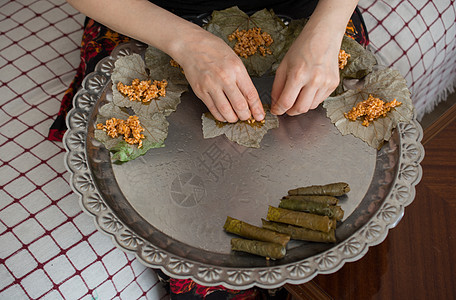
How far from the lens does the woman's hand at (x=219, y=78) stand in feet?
2.76

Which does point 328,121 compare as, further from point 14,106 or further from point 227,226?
point 14,106

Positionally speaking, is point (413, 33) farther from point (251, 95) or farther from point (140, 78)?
point (140, 78)

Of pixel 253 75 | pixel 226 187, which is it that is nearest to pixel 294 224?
A: pixel 226 187

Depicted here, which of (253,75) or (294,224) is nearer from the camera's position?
(294,224)

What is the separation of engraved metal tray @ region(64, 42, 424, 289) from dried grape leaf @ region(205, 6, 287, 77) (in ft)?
0.37

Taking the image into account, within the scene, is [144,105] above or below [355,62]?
below

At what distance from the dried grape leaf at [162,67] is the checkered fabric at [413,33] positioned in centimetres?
63

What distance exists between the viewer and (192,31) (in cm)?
90

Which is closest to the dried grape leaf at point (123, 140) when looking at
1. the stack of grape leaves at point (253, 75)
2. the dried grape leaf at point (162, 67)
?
the stack of grape leaves at point (253, 75)

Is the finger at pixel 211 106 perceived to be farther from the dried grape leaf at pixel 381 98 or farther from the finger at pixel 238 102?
the dried grape leaf at pixel 381 98

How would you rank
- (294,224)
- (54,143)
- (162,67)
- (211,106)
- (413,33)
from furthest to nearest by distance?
(413,33) → (54,143) → (162,67) → (211,106) → (294,224)

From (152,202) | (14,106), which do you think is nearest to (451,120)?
(152,202)

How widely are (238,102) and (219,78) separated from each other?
6cm

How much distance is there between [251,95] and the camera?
0.85 m
